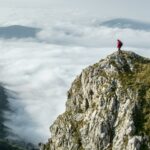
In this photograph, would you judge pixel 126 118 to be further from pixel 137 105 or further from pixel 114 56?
pixel 114 56

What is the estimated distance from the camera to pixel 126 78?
383ft

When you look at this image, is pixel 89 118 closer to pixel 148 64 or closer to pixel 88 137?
pixel 88 137

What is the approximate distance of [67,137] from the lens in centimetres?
12031

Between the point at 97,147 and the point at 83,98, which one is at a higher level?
the point at 83,98

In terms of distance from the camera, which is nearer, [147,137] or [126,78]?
[147,137]

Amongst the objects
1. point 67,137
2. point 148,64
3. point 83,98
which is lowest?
point 67,137

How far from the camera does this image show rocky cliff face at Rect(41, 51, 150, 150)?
4166 inches

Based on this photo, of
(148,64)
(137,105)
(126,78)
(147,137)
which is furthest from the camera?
(148,64)

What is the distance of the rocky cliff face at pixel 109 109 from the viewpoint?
347 ft

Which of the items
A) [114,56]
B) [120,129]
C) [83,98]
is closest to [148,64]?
[114,56]

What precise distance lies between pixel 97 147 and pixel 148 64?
26.4 metres

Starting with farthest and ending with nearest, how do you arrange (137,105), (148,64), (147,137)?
1. (148,64)
2. (137,105)
3. (147,137)

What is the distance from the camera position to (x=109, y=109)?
11112cm

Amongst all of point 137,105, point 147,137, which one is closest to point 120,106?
point 137,105
